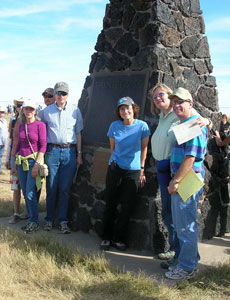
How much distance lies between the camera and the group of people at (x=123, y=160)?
154 inches

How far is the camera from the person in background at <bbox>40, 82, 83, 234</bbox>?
5582mm

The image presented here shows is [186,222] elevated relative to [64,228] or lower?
elevated

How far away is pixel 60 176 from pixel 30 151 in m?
0.59

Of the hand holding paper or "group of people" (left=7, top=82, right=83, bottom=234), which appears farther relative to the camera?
"group of people" (left=7, top=82, right=83, bottom=234)

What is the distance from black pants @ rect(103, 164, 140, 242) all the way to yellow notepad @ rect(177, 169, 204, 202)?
1.12 m

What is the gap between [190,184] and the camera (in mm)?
3799

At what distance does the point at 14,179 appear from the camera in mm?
6164

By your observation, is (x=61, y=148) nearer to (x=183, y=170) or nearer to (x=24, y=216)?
(x=24, y=216)

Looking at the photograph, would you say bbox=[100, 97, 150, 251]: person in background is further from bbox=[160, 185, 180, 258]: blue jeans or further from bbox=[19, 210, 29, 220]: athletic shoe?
bbox=[19, 210, 29, 220]: athletic shoe

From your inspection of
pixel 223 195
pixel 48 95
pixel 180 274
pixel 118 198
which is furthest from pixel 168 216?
pixel 48 95

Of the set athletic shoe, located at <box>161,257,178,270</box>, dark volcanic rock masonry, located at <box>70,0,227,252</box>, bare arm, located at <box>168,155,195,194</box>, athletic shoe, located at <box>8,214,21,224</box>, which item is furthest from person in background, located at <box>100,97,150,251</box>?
athletic shoe, located at <box>8,214,21,224</box>

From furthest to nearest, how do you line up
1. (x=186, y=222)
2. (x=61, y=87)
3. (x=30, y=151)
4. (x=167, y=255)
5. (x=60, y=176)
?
(x=60, y=176) < (x=30, y=151) < (x=61, y=87) < (x=167, y=255) < (x=186, y=222)

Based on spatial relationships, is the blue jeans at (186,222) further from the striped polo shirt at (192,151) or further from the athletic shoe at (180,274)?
the striped polo shirt at (192,151)

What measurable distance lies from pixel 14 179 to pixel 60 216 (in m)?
0.97
